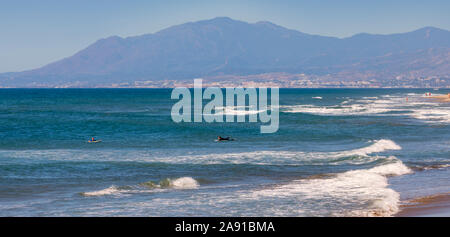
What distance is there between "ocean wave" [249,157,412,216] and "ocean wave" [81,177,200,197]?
3.09 m

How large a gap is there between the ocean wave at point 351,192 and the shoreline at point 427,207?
311 millimetres

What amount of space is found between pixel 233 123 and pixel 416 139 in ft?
72.5

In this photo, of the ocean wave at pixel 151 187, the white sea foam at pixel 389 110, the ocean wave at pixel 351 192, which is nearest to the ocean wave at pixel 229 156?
the ocean wave at pixel 351 192

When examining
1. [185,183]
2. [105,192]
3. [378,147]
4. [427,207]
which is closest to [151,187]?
[185,183]

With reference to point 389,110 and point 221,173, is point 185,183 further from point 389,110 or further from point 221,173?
point 389,110

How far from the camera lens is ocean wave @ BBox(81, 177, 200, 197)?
20.2 metres

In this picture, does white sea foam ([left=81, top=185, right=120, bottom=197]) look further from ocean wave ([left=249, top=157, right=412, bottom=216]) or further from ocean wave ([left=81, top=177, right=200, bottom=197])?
ocean wave ([left=249, top=157, right=412, bottom=216])

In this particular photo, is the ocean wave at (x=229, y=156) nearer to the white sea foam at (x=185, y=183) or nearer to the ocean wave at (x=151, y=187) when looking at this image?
the white sea foam at (x=185, y=183)

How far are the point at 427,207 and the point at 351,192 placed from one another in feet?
11.2

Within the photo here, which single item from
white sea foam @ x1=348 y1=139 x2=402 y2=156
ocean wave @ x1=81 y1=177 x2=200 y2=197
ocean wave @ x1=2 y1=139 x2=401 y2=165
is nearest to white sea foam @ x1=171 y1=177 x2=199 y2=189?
ocean wave @ x1=81 y1=177 x2=200 y2=197

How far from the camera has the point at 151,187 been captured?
21.5 m

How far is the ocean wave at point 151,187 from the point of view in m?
20.2
